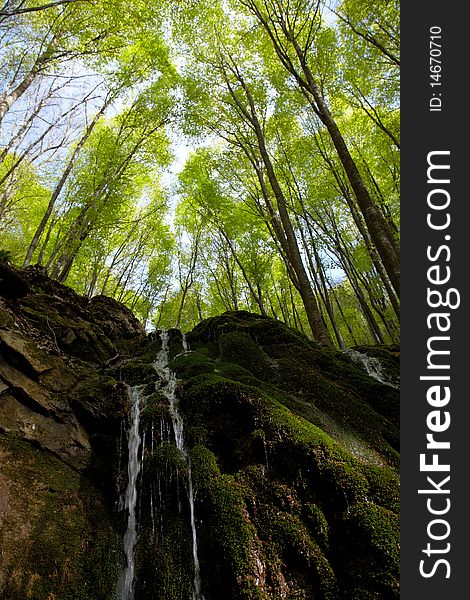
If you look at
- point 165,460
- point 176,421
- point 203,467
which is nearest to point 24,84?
point 176,421

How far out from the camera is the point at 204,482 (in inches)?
140

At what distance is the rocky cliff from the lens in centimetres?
296

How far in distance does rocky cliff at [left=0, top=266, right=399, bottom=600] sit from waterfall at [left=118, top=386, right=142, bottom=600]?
7 cm

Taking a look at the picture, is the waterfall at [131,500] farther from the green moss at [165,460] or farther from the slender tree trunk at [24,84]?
the slender tree trunk at [24,84]

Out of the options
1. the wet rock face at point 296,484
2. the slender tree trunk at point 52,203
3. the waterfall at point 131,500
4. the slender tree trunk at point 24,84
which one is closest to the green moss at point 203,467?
the wet rock face at point 296,484

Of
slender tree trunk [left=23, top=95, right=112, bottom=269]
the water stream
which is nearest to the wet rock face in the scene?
the water stream

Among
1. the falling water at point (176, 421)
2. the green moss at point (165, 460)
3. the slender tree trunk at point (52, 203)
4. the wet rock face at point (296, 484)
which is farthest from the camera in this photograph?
the slender tree trunk at point (52, 203)

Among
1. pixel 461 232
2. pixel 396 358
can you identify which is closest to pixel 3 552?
pixel 461 232

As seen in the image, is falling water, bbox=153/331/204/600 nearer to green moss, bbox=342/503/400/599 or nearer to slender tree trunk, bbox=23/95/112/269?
green moss, bbox=342/503/400/599

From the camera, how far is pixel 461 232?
299 cm

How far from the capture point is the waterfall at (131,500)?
332 cm

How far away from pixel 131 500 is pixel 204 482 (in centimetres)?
104

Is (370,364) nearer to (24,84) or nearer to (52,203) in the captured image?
(24,84)

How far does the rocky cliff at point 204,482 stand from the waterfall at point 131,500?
2.6 inches
